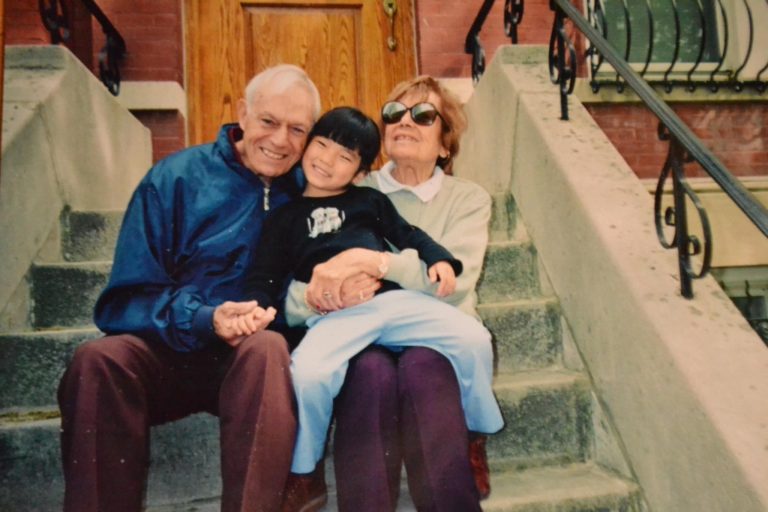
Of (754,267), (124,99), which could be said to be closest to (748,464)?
(754,267)

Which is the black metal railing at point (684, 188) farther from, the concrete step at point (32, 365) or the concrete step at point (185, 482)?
the concrete step at point (32, 365)

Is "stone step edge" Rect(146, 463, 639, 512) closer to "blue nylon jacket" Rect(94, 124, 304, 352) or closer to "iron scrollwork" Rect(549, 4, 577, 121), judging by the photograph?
"blue nylon jacket" Rect(94, 124, 304, 352)

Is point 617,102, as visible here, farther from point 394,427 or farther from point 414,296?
point 394,427

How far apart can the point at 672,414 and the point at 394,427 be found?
73 centimetres

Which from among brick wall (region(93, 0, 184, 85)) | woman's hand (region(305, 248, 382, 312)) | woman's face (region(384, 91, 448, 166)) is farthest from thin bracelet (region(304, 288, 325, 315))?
brick wall (region(93, 0, 184, 85))

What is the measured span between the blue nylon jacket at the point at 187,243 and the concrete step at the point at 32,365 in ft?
1.71

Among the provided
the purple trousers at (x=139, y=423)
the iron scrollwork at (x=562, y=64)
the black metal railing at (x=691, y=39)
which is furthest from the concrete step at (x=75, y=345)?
the black metal railing at (x=691, y=39)

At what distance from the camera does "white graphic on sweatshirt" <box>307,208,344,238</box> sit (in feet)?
5.87

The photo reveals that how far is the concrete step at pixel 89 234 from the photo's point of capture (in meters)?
2.47

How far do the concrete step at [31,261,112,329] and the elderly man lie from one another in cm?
71

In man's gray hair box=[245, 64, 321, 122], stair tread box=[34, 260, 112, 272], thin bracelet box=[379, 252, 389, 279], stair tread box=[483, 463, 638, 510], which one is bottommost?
stair tread box=[483, 463, 638, 510]

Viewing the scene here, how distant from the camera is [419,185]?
205cm

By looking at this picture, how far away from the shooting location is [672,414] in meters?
1.46

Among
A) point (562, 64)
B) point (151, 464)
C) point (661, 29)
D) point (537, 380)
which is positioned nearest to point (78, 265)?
point (151, 464)
